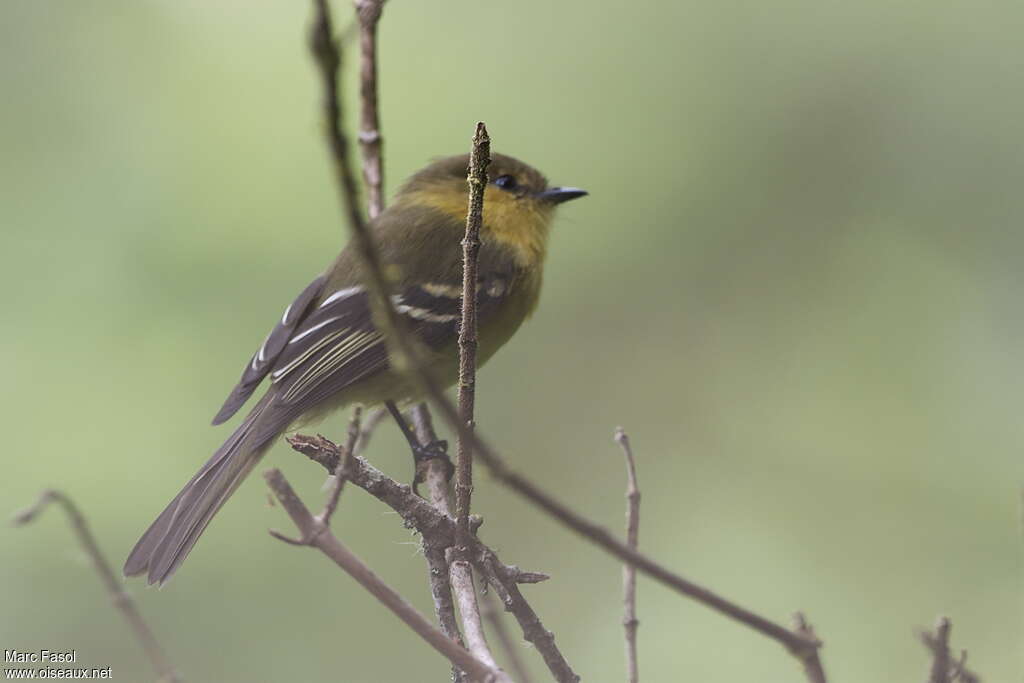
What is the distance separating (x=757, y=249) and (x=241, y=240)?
2.16 m

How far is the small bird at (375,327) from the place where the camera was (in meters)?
3.02

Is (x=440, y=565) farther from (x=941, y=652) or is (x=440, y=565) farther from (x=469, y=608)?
(x=941, y=652)

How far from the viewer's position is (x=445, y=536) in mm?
2264

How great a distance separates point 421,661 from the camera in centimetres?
388

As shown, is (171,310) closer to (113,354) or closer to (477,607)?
(113,354)

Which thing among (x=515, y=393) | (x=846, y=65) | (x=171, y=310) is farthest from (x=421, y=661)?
(x=846, y=65)

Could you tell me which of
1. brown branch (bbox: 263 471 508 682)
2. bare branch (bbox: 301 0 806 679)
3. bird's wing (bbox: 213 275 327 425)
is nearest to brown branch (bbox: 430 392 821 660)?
bare branch (bbox: 301 0 806 679)

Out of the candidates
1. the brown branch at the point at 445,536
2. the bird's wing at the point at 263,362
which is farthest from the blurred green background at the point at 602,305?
the brown branch at the point at 445,536

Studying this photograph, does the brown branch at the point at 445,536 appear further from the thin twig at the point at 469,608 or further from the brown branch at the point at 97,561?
the brown branch at the point at 97,561

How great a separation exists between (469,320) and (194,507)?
1.41 metres

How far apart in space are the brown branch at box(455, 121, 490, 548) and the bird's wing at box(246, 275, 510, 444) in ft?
4.17

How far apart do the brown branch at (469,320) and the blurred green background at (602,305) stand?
6.48 ft

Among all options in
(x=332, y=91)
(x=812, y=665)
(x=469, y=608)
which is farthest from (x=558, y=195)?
(x=332, y=91)

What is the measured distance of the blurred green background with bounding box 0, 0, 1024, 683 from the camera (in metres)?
4.03
